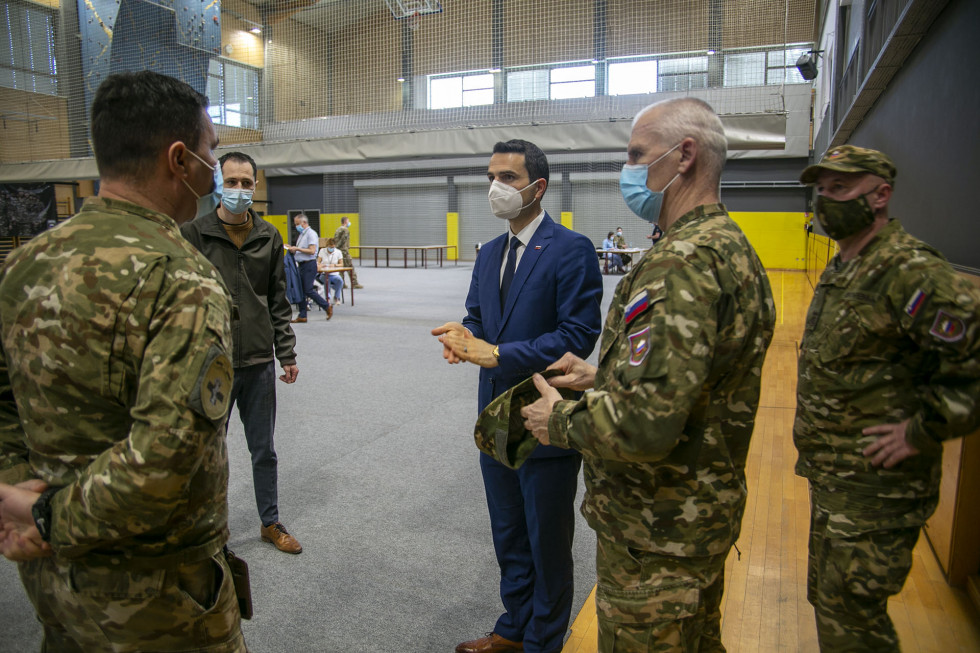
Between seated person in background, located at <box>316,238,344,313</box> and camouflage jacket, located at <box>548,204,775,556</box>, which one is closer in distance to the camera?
camouflage jacket, located at <box>548,204,775,556</box>

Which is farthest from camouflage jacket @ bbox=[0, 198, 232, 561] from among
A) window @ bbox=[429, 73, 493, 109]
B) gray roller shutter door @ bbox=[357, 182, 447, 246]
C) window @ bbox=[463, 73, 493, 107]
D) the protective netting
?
gray roller shutter door @ bbox=[357, 182, 447, 246]

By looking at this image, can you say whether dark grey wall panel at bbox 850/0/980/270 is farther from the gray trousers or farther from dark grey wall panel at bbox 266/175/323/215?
dark grey wall panel at bbox 266/175/323/215

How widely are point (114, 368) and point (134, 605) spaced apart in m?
0.42

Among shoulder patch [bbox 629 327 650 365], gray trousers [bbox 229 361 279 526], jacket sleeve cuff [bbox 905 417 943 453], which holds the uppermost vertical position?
shoulder patch [bbox 629 327 650 365]

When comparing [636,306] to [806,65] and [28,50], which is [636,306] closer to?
[806,65]

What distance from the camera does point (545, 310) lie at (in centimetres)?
198

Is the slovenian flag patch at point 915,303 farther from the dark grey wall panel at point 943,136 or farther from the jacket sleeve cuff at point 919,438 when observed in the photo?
the dark grey wall panel at point 943,136

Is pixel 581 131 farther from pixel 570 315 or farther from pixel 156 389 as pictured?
pixel 156 389

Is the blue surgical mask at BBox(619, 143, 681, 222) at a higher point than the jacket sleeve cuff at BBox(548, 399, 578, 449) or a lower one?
higher

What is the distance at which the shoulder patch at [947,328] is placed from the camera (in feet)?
4.69

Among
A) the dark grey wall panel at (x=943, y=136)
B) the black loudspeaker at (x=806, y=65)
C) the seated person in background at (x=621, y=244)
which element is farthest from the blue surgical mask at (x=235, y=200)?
the seated person in background at (x=621, y=244)

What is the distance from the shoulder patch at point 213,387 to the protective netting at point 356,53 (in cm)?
775

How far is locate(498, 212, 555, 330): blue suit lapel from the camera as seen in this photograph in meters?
1.98

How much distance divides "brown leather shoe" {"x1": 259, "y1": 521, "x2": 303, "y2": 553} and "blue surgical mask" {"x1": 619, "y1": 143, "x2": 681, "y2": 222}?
207cm
